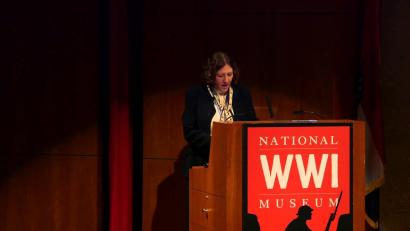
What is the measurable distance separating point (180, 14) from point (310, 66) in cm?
80

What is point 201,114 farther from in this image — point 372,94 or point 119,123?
point 372,94

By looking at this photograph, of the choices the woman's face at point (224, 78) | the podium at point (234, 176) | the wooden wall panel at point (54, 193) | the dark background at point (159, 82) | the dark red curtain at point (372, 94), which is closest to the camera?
the podium at point (234, 176)

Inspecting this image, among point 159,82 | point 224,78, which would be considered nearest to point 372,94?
point 224,78

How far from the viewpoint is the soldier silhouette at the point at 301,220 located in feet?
8.86

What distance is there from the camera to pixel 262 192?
106 inches

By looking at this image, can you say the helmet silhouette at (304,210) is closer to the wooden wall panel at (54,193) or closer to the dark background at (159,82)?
the dark background at (159,82)

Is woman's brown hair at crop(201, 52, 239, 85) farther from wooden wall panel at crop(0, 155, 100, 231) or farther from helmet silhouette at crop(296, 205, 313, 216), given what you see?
wooden wall panel at crop(0, 155, 100, 231)

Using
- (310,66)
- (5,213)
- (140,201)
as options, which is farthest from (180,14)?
(5,213)

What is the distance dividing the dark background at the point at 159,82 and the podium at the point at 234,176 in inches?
53.6

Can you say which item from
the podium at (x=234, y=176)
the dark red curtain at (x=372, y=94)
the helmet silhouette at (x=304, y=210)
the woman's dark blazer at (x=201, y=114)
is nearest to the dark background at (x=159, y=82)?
the dark red curtain at (x=372, y=94)

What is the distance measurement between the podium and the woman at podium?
0.47 metres

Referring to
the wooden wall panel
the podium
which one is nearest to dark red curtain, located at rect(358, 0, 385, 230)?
the podium

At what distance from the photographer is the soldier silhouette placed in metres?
2.70

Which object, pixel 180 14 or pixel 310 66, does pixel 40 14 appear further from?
pixel 310 66
